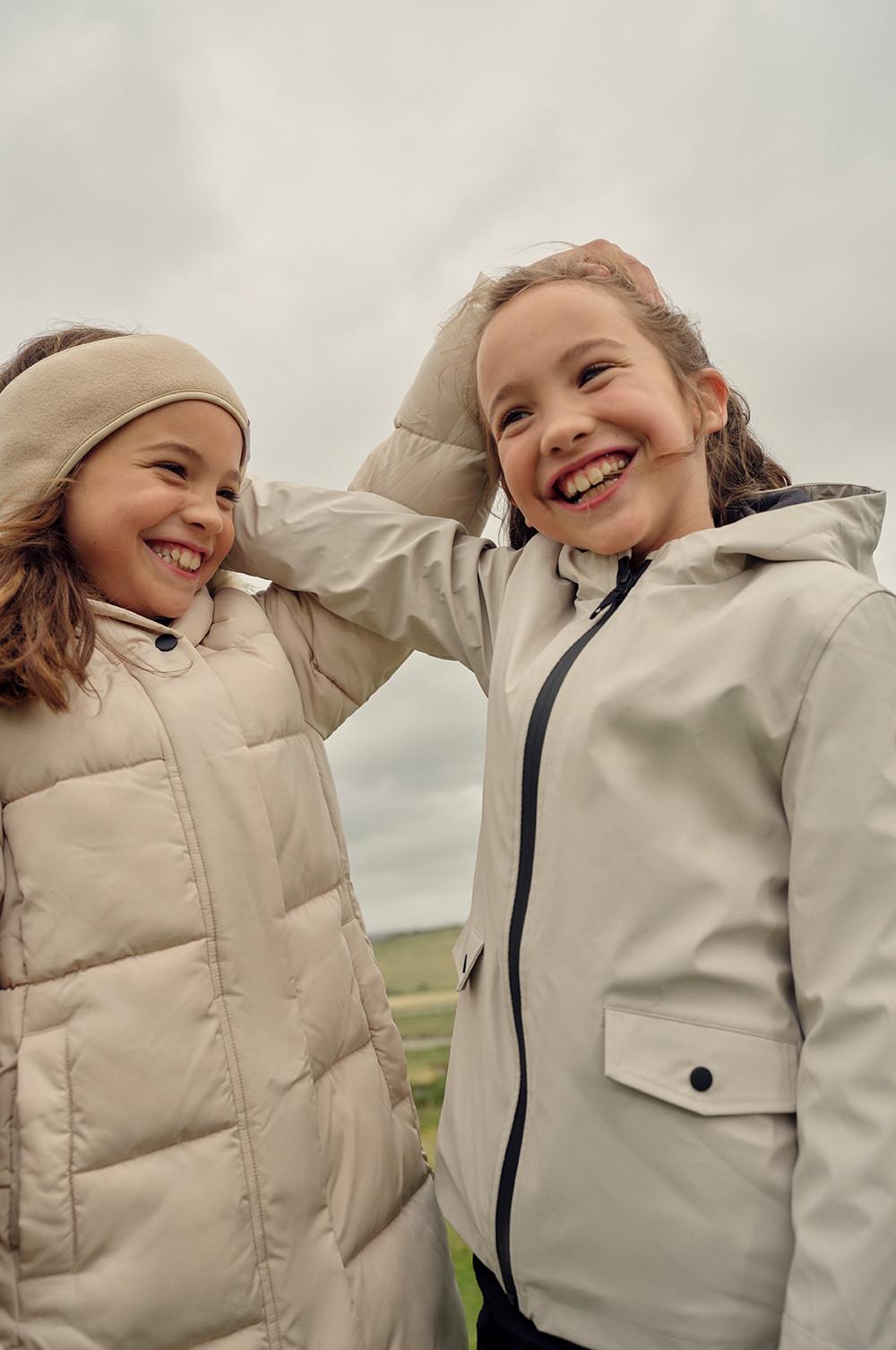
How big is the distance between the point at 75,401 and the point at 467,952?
1114 millimetres

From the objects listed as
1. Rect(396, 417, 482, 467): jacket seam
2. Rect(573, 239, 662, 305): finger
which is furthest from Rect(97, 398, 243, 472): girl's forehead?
Rect(573, 239, 662, 305): finger

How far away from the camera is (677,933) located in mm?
1273

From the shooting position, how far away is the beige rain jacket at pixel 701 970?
119cm

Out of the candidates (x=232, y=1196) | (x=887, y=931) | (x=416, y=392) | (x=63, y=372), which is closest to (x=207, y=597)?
(x=63, y=372)

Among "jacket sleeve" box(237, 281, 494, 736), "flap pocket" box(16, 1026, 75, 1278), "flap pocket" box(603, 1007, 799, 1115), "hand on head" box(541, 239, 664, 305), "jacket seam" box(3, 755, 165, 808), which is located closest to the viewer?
"flap pocket" box(603, 1007, 799, 1115)

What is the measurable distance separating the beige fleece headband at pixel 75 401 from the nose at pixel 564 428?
24.1 inches

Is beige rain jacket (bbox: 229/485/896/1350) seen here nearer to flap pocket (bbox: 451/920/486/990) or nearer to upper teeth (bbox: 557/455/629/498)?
flap pocket (bbox: 451/920/486/990)

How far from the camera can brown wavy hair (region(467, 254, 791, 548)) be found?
172 centimetres

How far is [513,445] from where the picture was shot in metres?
1.66

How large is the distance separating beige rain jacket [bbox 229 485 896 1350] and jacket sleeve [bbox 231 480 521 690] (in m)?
0.36

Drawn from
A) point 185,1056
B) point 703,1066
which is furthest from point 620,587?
point 185,1056

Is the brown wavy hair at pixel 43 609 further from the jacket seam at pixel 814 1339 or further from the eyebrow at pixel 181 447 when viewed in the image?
the jacket seam at pixel 814 1339

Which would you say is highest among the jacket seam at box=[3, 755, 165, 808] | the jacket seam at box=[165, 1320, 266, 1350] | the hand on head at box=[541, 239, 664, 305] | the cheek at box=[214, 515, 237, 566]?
the hand on head at box=[541, 239, 664, 305]

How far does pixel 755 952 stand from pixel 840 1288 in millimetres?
362
